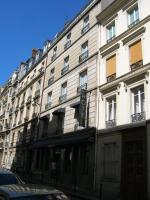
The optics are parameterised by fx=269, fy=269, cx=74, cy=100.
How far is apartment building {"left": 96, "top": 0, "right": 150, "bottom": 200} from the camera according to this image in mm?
13500

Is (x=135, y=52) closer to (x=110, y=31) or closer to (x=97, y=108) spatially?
(x=110, y=31)

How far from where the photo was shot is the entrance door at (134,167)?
42.4 ft

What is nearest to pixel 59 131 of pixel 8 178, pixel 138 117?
pixel 138 117

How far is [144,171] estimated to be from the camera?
1271cm

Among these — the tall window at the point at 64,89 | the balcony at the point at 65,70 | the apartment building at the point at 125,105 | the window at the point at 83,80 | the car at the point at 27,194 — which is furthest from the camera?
the balcony at the point at 65,70

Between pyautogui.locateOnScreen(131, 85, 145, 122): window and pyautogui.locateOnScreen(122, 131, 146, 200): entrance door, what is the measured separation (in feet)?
2.99

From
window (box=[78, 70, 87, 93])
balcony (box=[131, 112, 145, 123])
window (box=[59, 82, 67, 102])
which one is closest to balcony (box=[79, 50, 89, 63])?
window (box=[78, 70, 87, 93])

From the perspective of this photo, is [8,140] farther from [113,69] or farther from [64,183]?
[113,69]

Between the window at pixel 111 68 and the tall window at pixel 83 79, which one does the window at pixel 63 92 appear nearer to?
the tall window at pixel 83 79

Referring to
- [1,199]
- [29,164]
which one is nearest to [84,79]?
[29,164]

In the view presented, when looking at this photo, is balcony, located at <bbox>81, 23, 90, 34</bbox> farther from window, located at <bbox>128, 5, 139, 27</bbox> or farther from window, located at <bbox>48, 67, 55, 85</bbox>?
window, located at <bbox>48, 67, 55, 85</bbox>

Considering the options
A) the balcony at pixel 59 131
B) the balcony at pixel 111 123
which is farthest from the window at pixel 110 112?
the balcony at pixel 59 131

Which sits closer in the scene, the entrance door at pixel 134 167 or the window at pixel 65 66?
the entrance door at pixel 134 167

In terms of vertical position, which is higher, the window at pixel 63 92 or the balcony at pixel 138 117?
the window at pixel 63 92
